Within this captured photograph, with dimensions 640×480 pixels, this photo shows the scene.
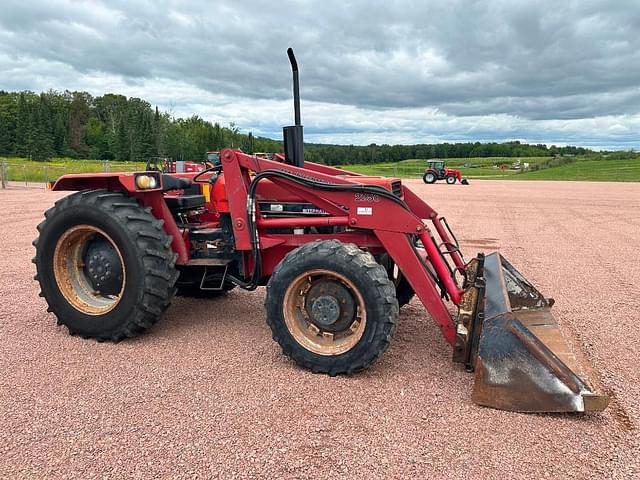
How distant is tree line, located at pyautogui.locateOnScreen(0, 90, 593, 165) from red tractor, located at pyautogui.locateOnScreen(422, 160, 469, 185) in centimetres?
1812

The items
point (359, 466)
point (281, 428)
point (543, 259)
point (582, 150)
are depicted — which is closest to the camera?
point (359, 466)

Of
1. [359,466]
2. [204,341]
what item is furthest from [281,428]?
[204,341]

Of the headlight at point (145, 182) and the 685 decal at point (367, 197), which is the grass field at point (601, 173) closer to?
the 685 decal at point (367, 197)

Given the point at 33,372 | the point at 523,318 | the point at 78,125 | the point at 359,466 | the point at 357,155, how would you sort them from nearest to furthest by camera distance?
the point at 359,466 < the point at 33,372 < the point at 523,318 < the point at 357,155 < the point at 78,125

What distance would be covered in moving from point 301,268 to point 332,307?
0.37m

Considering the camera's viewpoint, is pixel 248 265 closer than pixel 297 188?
No

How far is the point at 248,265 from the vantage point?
4555 millimetres

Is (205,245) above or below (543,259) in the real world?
above

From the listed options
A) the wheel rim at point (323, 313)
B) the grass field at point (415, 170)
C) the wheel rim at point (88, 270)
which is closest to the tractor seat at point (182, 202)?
the wheel rim at point (88, 270)

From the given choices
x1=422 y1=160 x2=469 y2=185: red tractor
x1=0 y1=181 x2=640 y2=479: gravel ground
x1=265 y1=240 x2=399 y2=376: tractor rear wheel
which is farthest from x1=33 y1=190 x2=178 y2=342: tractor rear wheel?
x1=422 y1=160 x2=469 y2=185: red tractor

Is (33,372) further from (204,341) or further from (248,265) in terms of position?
(248,265)

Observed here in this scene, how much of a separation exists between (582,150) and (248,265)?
4125 inches

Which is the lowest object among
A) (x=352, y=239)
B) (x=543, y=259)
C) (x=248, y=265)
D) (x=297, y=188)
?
(x=543, y=259)

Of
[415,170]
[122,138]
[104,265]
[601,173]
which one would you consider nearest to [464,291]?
[104,265]
